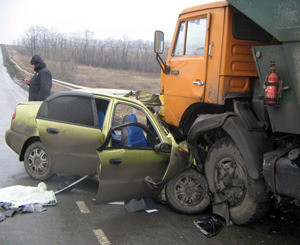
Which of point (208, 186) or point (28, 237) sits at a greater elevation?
point (208, 186)

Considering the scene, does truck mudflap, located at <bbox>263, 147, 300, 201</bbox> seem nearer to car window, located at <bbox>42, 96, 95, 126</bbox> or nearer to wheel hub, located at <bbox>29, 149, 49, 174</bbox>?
car window, located at <bbox>42, 96, 95, 126</bbox>

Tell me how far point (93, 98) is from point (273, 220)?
309 centimetres

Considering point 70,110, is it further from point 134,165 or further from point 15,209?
point 15,209

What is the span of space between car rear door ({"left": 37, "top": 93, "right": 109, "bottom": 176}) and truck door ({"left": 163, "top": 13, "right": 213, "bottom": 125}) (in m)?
1.27

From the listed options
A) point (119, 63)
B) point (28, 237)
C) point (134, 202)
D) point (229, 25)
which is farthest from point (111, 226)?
point (119, 63)

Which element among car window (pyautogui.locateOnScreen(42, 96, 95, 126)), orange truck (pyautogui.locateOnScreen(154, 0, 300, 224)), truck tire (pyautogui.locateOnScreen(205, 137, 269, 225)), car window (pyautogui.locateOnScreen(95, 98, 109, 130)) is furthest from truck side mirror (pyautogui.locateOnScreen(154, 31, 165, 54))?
truck tire (pyautogui.locateOnScreen(205, 137, 269, 225))

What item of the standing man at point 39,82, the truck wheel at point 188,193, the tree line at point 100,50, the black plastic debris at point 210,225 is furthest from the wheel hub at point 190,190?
the tree line at point 100,50

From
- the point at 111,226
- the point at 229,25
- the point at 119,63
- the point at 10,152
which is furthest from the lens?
the point at 119,63

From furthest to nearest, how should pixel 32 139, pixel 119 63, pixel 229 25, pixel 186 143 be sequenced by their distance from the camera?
pixel 119 63 → pixel 32 139 → pixel 186 143 → pixel 229 25

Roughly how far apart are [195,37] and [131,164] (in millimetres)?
2138

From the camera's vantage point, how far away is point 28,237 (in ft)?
12.0

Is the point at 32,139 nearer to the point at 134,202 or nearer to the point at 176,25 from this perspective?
the point at 134,202

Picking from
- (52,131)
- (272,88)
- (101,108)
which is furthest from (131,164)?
(272,88)

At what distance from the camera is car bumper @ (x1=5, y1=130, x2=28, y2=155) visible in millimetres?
5438
